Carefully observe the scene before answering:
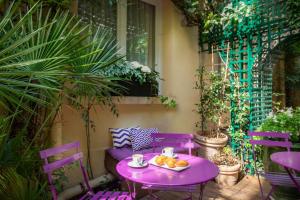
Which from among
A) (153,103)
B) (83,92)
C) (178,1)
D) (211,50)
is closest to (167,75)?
(153,103)

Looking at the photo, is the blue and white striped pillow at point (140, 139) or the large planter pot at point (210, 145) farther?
the large planter pot at point (210, 145)

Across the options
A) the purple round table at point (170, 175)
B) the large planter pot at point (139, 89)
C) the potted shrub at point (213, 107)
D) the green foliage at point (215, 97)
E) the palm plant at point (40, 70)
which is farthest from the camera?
the green foliage at point (215, 97)

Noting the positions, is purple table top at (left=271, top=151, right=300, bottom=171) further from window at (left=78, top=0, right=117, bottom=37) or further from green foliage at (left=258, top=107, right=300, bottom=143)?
window at (left=78, top=0, right=117, bottom=37)

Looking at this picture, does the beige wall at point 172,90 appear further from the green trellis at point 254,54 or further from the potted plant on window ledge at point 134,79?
the green trellis at point 254,54

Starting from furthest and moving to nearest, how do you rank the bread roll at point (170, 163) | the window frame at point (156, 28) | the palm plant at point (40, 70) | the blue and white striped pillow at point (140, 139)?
the window frame at point (156, 28), the blue and white striped pillow at point (140, 139), the bread roll at point (170, 163), the palm plant at point (40, 70)

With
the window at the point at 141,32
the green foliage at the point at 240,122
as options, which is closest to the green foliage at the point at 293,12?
the green foliage at the point at 240,122

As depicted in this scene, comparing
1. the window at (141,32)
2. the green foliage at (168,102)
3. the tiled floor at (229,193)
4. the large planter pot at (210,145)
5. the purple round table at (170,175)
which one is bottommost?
the tiled floor at (229,193)

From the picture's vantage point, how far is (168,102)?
158 inches

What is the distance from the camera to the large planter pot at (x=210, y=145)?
382 centimetres

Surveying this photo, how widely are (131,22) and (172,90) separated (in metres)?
1.31

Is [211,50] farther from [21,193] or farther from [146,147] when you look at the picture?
[21,193]

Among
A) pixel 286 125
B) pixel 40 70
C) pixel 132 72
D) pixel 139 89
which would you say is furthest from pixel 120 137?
pixel 286 125

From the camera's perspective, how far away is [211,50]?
450 centimetres

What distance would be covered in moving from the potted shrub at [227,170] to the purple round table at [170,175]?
153 centimetres
